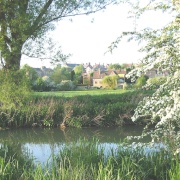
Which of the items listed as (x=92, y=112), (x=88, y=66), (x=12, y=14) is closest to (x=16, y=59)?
(x=12, y=14)

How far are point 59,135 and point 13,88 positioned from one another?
95.5 inches

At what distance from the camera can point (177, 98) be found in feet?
12.1

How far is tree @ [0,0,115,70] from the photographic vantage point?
10.6 metres

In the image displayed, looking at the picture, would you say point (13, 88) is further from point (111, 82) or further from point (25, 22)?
point (111, 82)

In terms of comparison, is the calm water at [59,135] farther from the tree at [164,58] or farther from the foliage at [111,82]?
the foliage at [111,82]

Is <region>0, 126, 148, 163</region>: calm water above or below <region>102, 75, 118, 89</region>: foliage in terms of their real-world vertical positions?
below

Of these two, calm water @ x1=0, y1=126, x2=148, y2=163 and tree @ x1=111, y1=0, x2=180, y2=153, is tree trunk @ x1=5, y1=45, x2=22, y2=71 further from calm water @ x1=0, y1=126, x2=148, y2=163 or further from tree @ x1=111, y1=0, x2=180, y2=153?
tree @ x1=111, y1=0, x2=180, y2=153

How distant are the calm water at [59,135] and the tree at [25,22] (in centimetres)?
257

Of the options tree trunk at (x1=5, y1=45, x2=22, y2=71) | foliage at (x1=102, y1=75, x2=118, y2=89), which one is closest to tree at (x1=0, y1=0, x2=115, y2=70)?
tree trunk at (x1=5, y1=45, x2=22, y2=71)

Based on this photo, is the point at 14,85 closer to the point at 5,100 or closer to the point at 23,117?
the point at 5,100

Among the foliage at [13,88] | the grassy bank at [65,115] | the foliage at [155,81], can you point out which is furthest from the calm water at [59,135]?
the foliage at [155,81]

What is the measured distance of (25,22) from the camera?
415 inches

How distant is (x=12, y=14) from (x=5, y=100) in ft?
10.0

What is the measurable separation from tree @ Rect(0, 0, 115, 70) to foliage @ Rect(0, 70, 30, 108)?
0.51m
